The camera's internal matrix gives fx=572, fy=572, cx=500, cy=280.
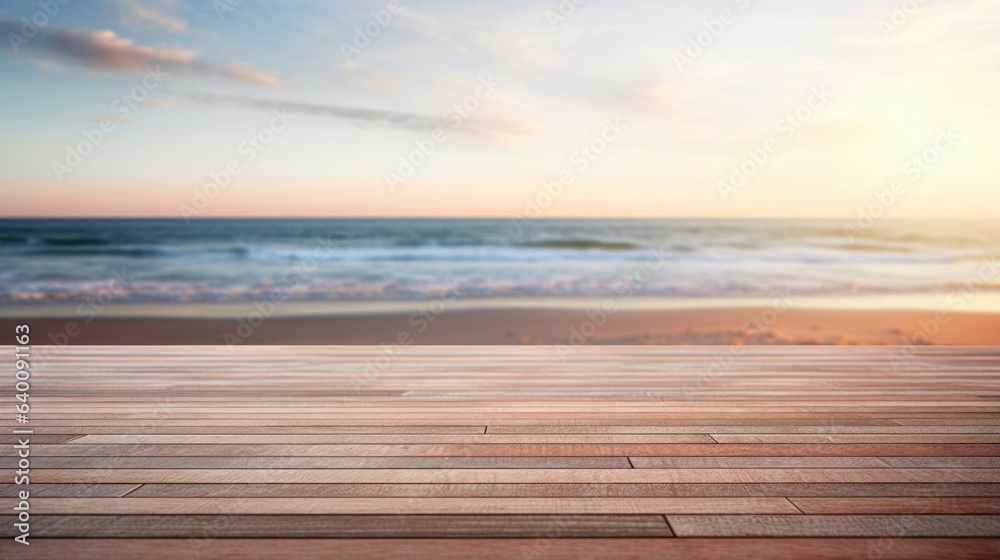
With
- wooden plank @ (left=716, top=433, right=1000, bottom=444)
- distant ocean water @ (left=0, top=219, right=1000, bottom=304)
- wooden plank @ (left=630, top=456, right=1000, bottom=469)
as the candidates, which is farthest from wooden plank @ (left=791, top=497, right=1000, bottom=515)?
distant ocean water @ (left=0, top=219, right=1000, bottom=304)

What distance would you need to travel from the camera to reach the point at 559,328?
5.95 metres

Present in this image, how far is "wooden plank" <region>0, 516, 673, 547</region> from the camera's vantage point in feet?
4.24

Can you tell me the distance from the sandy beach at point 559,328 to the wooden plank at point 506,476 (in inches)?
133

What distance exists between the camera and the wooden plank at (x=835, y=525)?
129 centimetres

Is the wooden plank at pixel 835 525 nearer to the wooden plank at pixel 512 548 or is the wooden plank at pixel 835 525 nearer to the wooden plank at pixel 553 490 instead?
the wooden plank at pixel 512 548

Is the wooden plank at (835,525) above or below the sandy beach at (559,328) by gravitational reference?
above

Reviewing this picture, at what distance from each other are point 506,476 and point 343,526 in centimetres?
49

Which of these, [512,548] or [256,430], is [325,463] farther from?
[512,548]

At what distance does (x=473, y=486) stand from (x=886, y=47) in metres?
8.03

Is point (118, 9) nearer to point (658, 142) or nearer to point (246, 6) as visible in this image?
point (246, 6)

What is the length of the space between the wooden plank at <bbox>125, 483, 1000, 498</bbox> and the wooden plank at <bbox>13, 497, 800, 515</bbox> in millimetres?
31

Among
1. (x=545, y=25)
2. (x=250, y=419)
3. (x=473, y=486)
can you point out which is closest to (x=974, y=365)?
(x=473, y=486)
